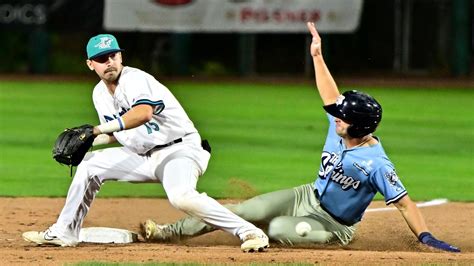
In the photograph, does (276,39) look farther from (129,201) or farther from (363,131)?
(363,131)

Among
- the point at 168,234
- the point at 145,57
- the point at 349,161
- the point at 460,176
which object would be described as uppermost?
the point at 349,161

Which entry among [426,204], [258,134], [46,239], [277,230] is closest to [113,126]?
[46,239]

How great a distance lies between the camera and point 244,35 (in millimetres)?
27719

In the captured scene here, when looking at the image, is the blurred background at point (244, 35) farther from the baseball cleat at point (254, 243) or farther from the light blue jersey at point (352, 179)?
the baseball cleat at point (254, 243)

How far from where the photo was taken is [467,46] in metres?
27.6

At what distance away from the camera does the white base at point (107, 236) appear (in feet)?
27.8

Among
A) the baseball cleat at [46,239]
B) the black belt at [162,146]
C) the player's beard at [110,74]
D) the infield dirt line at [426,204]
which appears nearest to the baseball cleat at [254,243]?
the black belt at [162,146]

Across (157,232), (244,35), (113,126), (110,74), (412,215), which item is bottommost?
(244,35)

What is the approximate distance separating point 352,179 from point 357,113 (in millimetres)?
456

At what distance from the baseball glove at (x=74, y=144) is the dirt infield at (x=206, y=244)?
62cm

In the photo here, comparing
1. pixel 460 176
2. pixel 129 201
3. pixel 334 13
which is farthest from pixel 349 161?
pixel 334 13

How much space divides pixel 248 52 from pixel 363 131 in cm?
2002

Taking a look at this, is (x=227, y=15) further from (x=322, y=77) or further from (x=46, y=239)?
(x=46, y=239)

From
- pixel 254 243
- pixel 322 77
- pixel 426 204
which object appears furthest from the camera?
pixel 426 204
